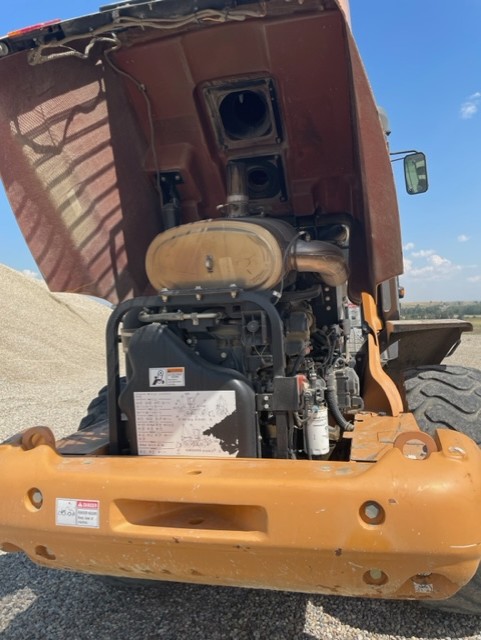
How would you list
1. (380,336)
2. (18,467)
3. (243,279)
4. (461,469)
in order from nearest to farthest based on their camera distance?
1. (461,469)
2. (18,467)
3. (243,279)
4. (380,336)

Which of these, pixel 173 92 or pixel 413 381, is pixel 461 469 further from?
pixel 173 92

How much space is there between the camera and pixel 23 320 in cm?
1806

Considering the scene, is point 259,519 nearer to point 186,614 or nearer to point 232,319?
point 232,319

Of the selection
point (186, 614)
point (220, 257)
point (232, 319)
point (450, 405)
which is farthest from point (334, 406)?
point (186, 614)

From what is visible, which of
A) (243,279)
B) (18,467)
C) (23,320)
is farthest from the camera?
(23,320)

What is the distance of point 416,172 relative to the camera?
3.98m

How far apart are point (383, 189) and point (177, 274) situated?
1.12 metres

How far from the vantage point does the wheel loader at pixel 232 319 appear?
2006 mm

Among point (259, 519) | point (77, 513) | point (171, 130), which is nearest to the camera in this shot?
point (259, 519)

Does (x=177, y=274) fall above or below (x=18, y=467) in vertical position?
above

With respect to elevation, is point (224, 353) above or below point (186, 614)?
above

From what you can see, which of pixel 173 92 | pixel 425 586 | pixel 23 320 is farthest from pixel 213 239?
pixel 23 320

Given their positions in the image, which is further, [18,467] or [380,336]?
[380,336]

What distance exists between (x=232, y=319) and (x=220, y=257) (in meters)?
0.30
